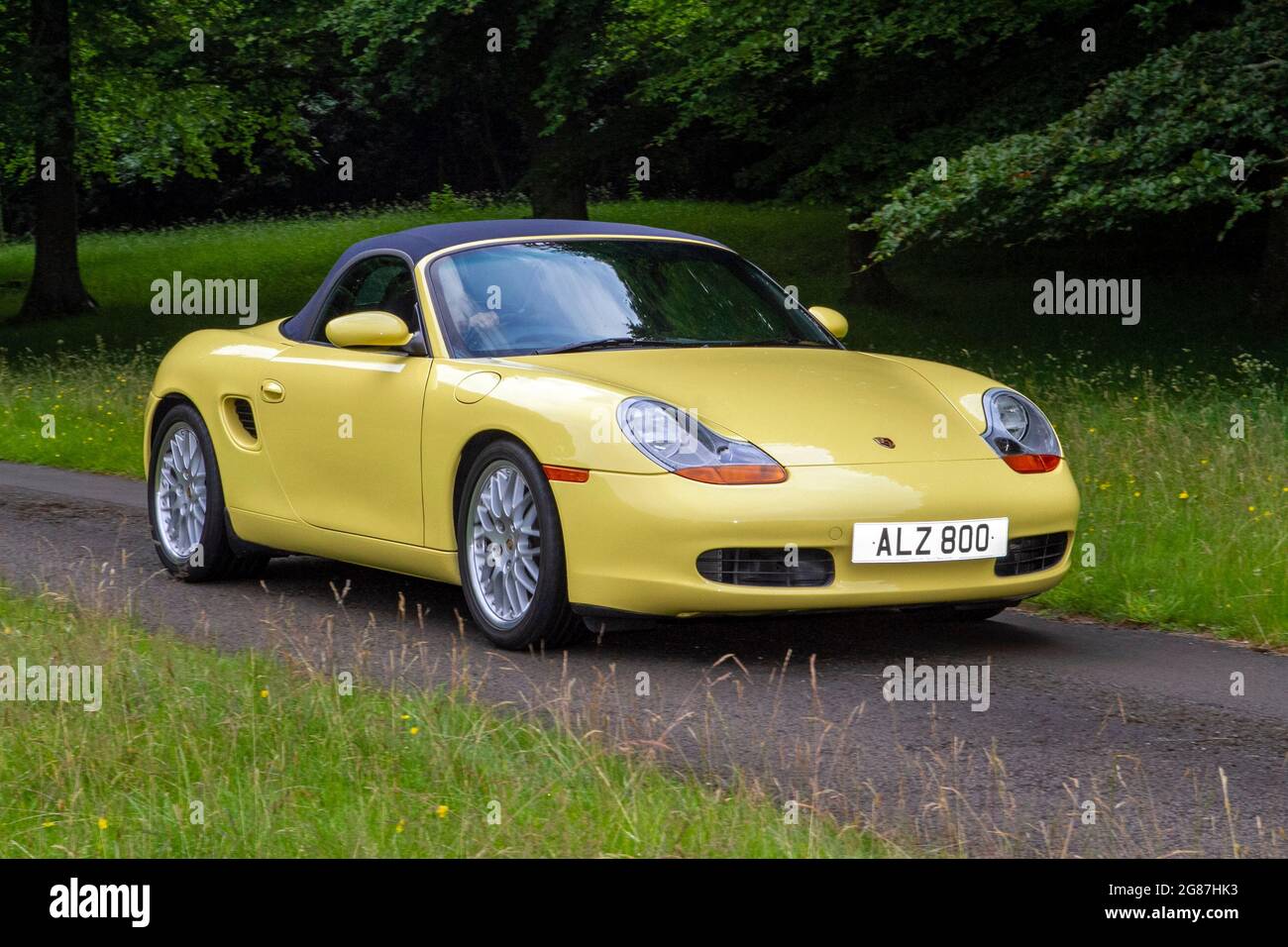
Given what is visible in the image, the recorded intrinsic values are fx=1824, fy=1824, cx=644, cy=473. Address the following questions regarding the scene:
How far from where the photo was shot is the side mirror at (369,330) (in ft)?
22.1

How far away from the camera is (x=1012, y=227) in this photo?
14.9 metres

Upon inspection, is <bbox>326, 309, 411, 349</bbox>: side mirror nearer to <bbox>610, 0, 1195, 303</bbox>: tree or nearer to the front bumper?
the front bumper

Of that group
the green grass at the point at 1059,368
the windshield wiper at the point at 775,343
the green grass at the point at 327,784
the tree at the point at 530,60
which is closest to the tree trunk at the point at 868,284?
the green grass at the point at 1059,368

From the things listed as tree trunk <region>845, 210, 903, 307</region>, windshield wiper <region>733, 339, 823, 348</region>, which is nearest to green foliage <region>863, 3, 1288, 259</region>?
windshield wiper <region>733, 339, 823, 348</region>

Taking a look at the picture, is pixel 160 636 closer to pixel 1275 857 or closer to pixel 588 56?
pixel 1275 857

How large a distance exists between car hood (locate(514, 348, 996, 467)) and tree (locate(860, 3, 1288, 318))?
7.28 metres

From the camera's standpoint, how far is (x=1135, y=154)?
14.0 meters

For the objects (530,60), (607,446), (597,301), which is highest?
(530,60)

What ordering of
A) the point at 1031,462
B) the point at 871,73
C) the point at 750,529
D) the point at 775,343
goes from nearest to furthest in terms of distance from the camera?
the point at 750,529, the point at 1031,462, the point at 775,343, the point at 871,73

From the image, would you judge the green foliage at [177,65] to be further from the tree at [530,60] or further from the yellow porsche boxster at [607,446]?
the yellow porsche boxster at [607,446]

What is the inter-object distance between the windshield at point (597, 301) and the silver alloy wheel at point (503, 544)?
60 centimetres

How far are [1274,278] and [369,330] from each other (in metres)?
16.1

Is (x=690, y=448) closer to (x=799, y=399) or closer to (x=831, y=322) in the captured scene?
(x=799, y=399)

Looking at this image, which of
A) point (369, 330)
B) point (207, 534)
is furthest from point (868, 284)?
point (369, 330)
